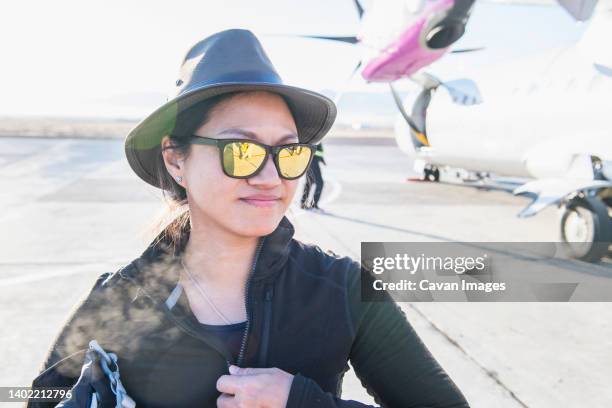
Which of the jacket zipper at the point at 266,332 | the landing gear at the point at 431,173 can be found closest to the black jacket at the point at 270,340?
the jacket zipper at the point at 266,332

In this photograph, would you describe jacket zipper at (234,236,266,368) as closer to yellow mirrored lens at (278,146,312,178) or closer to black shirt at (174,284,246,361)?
black shirt at (174,284,246,361)

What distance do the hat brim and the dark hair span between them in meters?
0.03

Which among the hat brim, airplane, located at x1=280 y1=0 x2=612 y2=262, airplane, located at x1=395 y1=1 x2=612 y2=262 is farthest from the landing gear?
the hat brim

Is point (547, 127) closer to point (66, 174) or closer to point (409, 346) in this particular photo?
point (409, 346)

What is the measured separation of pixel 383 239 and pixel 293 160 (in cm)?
715

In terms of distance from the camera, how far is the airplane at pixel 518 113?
8.15m

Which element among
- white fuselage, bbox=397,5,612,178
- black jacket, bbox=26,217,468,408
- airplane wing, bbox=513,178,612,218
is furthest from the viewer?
white fuselage, bbox=397,5,612,178

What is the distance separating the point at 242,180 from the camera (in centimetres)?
159

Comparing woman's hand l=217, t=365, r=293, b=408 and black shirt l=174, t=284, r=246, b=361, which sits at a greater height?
black shirt l=174, t=284, r=246, b=361

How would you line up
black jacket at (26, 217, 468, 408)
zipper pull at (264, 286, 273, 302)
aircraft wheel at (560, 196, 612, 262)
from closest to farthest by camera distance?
black jacket at (26, 217, 468, 408), zipper pull at (264, 286, 273, 302), aircraft wheel at (560, 196, 612, 262)

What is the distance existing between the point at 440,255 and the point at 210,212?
6.68 metres

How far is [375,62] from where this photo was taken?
13.0 metres

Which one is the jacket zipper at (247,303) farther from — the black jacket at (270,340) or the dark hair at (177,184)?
the dark hair at (177,184)

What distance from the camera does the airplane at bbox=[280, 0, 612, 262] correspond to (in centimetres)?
815
